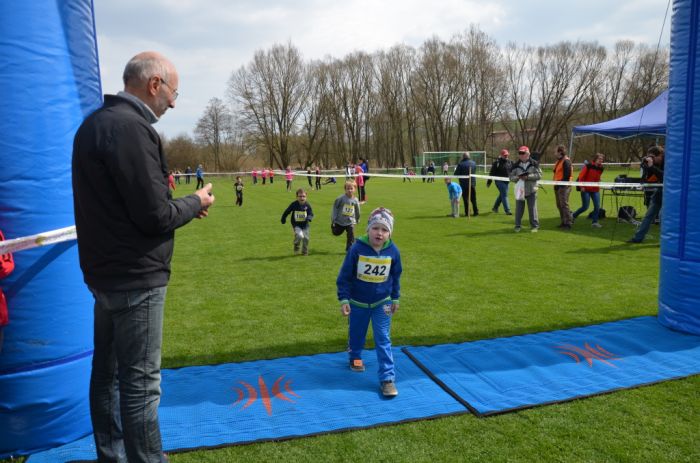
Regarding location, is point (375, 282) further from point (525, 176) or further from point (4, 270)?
point (525, 176)

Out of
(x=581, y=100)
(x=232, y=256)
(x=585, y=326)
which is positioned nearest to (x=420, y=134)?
(x=581, y=100)

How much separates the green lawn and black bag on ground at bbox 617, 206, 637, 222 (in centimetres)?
24

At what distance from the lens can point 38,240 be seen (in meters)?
3.12

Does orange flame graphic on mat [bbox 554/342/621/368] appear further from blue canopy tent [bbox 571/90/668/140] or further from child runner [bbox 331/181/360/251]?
blue canopy tent [bbox 571/90/668/140]

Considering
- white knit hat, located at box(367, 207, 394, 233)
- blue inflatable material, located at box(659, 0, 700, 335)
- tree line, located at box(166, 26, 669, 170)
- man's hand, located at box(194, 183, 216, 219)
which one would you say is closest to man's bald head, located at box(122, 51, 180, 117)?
man's hand, located at box(194, 183, 216, 219)

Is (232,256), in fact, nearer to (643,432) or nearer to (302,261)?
(302,261)

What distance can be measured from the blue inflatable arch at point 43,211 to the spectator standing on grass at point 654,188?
1105 cm

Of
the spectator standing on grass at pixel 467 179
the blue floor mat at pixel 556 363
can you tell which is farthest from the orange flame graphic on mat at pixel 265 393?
the spectator standing on grass at pixel 467 179

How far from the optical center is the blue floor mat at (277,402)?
11.6ft

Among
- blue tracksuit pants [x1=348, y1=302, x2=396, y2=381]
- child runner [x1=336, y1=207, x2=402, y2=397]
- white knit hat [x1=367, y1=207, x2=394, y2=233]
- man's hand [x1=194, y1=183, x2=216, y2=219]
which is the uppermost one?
man's hand [x1=194, y1=183, x2=216, y2=219]

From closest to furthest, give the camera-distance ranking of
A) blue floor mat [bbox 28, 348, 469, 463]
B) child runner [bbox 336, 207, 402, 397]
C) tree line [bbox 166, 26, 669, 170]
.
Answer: blue floor mat [bbox 28, 348, 469, 463]
child runner [bbox 336, 207, 402, 397]
tree line [bbox 166, 26, 669, 170]

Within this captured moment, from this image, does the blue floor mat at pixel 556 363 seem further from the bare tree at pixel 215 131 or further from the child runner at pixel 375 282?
the bare tree at pixel 215 131

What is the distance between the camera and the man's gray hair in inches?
98.9

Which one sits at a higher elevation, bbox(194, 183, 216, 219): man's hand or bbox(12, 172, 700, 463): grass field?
bbox(194, 183, 216, 219): man's hand
